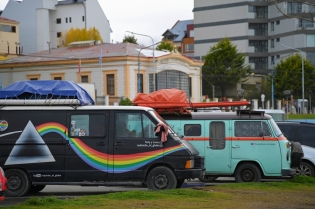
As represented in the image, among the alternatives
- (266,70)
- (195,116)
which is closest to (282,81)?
(266,70)

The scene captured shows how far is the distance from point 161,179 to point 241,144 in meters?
3.45

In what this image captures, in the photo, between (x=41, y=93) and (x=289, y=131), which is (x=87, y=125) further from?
(x=289, y=131)

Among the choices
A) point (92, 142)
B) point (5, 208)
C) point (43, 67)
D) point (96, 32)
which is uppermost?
point (96, 32)

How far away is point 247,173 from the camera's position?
59.6 ft

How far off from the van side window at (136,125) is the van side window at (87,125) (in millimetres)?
394

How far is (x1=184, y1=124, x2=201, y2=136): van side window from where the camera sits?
18438 millimetres

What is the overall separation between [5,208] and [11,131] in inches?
175

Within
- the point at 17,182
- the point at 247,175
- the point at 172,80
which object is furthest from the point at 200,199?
the point at 172,80

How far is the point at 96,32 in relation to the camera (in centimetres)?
9719

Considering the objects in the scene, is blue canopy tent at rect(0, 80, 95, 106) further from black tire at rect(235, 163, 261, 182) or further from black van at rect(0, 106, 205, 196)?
black tire at rect(235, 163, 261, 182)

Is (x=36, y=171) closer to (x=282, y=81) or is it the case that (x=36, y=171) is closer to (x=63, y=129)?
(x=63, y=129)

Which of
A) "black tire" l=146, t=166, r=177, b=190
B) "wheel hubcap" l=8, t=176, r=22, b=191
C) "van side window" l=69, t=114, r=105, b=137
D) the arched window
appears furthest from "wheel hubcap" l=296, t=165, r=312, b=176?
the arched window

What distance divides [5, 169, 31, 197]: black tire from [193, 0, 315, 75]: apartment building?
76555 millimetres

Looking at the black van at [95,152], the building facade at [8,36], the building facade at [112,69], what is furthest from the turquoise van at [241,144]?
the building facade at [8,36]
